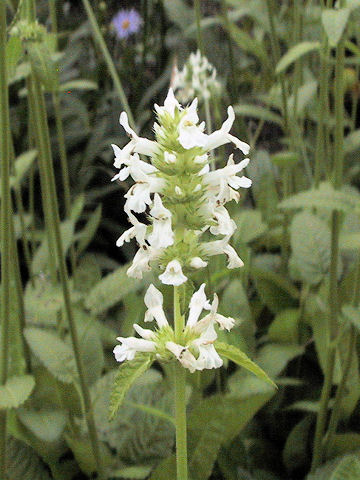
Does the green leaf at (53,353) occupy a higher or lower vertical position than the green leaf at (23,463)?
higher

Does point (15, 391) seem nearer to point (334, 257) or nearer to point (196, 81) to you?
point (334, 257)

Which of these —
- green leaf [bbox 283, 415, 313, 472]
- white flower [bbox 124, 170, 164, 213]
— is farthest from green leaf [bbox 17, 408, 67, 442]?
white flower [bbox 124, 170, 164, 213]

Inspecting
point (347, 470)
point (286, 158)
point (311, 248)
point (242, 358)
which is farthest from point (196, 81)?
point (242, 358)

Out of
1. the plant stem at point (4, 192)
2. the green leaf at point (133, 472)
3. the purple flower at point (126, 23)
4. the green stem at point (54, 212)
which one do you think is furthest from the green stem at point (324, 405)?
the purple flower at point (126, 23)

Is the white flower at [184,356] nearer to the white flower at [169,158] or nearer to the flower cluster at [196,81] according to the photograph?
the white flower at [169,158]

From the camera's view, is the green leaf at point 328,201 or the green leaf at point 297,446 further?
the green leaf at point 297,446
